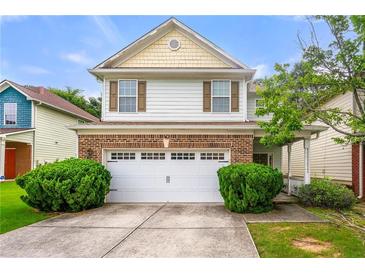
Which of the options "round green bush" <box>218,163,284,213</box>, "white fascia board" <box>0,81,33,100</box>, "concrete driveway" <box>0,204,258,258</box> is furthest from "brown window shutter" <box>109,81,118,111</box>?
"white fascia board" <box>0,81,33,100</box>

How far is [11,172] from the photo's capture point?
739 inches

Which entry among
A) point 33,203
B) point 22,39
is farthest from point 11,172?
point 33,203

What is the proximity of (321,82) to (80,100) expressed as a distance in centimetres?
3871

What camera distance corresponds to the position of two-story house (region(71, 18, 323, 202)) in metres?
10.9

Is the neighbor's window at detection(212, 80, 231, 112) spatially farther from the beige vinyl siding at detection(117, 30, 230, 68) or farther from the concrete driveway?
the concrete driveway

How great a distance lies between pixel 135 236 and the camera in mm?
6543

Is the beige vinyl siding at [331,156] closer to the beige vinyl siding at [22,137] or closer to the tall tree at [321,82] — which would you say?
the tall tree at [321,82]

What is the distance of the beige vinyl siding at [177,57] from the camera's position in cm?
1258

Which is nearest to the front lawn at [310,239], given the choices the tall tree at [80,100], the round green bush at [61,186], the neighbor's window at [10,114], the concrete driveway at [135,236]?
the concrete driveway at [135,236]

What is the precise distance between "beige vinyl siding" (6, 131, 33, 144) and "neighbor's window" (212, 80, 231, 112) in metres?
12.5

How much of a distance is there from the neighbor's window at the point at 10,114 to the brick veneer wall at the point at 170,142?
1079 centimetres

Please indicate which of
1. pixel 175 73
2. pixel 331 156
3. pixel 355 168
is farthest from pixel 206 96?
pixel 331 156

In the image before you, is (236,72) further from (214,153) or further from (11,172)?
(11,172)

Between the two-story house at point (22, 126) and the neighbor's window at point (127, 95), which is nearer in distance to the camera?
the neighbor's window at point (127, 95)
